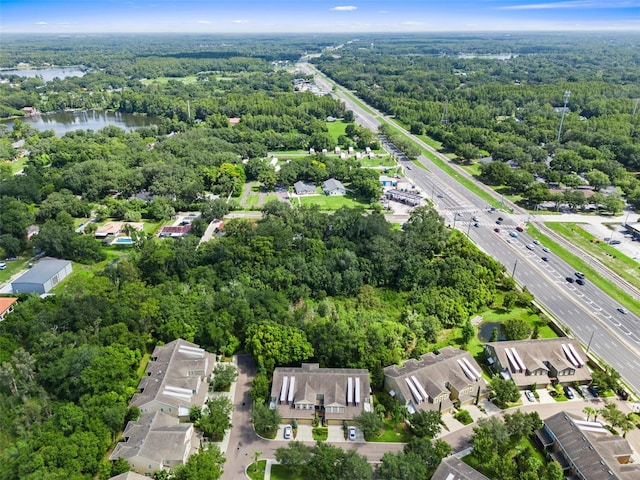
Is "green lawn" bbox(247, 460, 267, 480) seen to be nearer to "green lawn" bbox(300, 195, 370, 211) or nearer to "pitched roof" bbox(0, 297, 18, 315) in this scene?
"pitched roof" bbox(0, 297, 18, 315)

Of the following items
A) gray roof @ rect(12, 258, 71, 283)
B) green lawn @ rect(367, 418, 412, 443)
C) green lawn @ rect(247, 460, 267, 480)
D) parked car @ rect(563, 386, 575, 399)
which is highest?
gray roof @ rect(12, 258, 71, 283)

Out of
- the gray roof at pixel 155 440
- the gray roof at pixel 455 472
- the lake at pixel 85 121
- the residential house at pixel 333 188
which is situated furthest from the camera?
the lake at pixel 85 121

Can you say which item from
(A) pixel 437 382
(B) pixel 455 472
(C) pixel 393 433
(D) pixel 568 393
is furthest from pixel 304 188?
(B) pixel 455 472

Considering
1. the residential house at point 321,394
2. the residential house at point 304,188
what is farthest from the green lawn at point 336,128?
the residential house at point 321,394

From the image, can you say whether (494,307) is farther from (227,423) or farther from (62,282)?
(62,282)

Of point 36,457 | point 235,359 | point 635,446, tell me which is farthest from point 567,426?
point 36,457

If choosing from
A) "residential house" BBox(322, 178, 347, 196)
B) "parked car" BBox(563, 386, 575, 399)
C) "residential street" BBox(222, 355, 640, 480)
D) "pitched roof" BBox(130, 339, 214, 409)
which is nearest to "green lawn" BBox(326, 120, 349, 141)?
"residential house" BBox(322, 178, 347, 196)

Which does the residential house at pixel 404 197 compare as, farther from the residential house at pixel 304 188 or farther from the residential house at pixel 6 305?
the residential house at pixel 6 305
